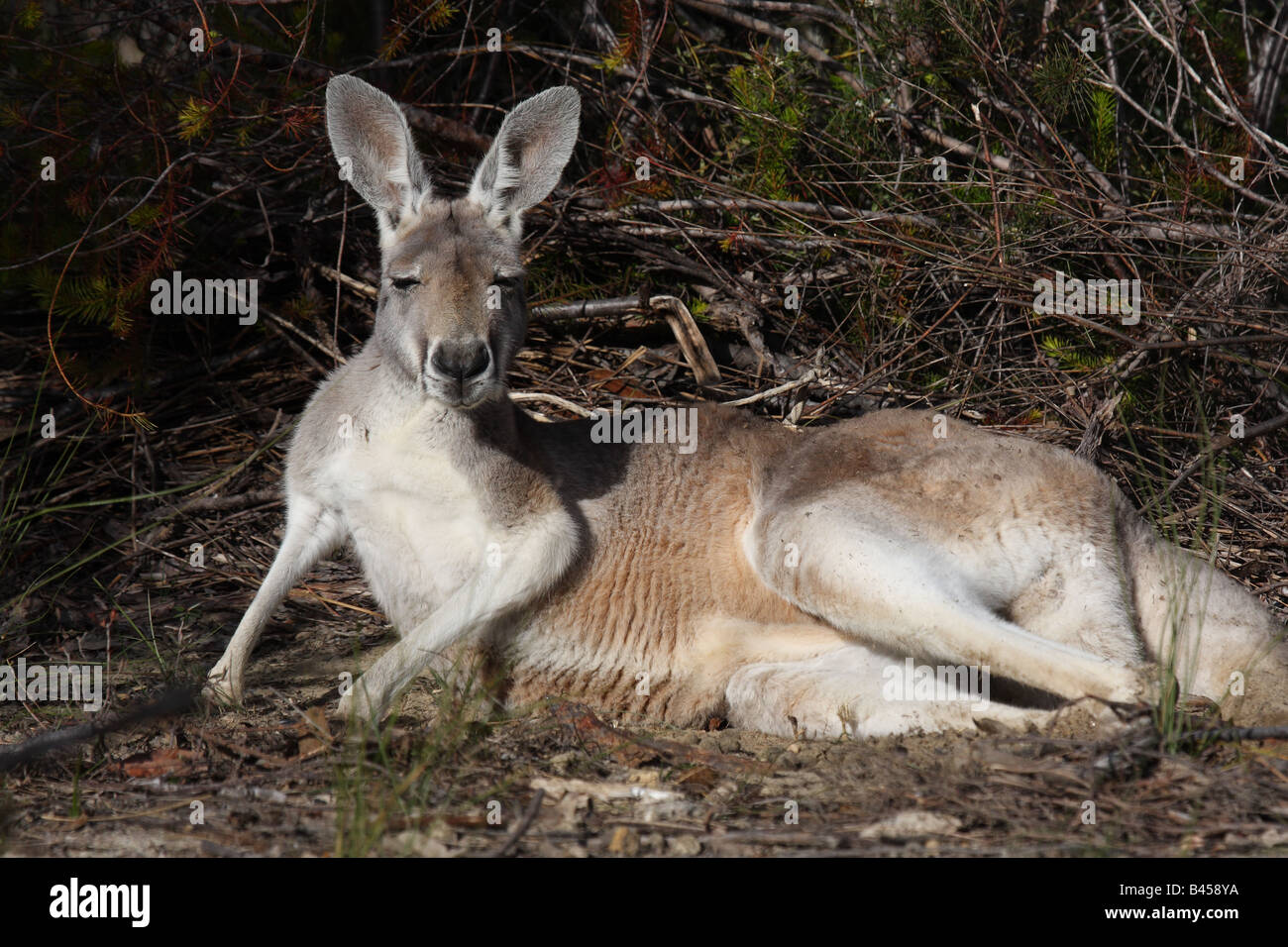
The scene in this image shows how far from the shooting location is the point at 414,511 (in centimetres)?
376

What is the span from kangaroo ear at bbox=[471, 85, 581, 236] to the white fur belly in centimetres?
92

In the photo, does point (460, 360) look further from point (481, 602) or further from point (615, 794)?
point (615, 794)

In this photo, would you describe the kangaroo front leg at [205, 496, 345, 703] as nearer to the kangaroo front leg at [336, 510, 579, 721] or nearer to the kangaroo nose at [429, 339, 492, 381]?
the kangaroo front leg at [336, 510, 579, 721]

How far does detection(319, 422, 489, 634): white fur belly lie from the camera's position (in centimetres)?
373

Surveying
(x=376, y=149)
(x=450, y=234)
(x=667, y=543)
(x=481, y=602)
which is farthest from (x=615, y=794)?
(x=376, y=149)

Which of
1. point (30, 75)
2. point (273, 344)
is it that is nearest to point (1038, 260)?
point (273, 344)

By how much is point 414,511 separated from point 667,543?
86 centimetres

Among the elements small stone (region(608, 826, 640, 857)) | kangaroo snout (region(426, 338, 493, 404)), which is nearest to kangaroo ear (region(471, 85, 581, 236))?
kangaroo snout (region(426, 338, 493, 404))

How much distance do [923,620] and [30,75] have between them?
13.6ft

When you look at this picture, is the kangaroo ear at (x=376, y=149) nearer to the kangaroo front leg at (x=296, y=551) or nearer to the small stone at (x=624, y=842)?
the kangaroo front leg at (x=296, y=551)

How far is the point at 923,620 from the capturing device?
3.38m

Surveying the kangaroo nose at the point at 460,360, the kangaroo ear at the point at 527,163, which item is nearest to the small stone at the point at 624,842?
the kangaroo nose at the point at 460,360

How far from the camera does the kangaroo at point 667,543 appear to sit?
3.50 meters
